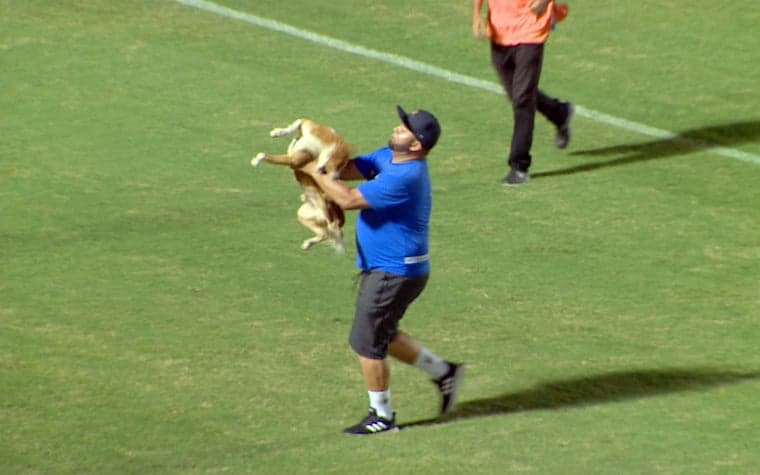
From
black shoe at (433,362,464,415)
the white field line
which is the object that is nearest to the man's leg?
black shoe at (433,362,464,415)

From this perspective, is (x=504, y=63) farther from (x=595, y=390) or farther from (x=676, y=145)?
(x=595, y=390)

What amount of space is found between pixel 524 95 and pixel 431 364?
461 centimetres

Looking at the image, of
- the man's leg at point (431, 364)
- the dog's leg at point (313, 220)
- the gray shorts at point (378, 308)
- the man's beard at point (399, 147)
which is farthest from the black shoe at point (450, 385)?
the man's beard at point (399, 147)

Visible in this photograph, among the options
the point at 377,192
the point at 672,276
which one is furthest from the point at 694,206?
the point at 377,192

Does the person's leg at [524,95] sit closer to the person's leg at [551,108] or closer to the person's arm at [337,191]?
the person's leg at [551,108]

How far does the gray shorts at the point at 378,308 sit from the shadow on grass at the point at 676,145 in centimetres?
522

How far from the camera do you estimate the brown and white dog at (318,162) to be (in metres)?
10.2

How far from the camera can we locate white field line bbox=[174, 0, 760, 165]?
16172mm

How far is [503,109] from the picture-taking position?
17.2 metres

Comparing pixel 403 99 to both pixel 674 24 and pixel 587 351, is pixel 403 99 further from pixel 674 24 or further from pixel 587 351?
pixel 587 351

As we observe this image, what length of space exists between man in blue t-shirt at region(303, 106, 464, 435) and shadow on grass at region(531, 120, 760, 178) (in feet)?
17.1

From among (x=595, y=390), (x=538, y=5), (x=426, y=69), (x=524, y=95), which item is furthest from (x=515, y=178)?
(x=595, y=390)

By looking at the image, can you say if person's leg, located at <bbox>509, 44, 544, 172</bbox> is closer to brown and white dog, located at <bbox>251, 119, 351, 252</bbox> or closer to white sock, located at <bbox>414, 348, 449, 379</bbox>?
white sock, located at <bbox>414, 348, 449, 379</bbox>

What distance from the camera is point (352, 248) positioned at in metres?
13.9
